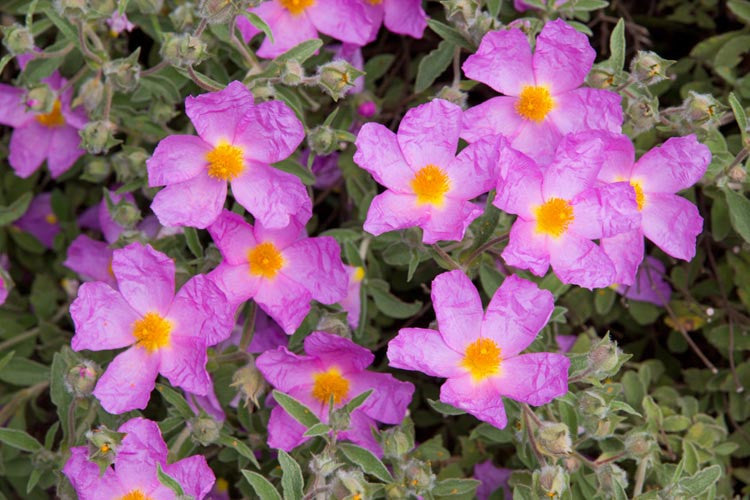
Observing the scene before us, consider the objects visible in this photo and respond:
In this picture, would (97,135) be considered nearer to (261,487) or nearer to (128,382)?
(128,382)

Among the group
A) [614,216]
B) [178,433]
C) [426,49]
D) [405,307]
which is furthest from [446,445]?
[426,49]

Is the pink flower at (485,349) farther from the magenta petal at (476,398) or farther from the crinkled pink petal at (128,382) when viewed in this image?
the crinkled pink petal at (128,382)

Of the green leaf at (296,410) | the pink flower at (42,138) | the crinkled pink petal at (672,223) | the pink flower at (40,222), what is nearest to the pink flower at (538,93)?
the crinkled pink petal at (672,223)

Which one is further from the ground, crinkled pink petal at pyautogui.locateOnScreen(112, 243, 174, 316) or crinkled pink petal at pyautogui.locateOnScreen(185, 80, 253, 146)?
crinkled pink petal at pyautogui.locateOnScreen(185, 80, 253, 146)

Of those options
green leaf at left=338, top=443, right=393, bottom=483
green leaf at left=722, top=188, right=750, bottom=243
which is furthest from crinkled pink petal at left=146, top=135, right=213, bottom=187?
green leaf at left=722, top=188, right=750, bottom=243

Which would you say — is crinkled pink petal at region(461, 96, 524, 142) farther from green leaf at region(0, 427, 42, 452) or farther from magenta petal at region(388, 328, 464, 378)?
green leaf at region(0, 427, 42, 452)

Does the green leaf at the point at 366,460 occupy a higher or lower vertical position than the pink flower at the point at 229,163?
lower
